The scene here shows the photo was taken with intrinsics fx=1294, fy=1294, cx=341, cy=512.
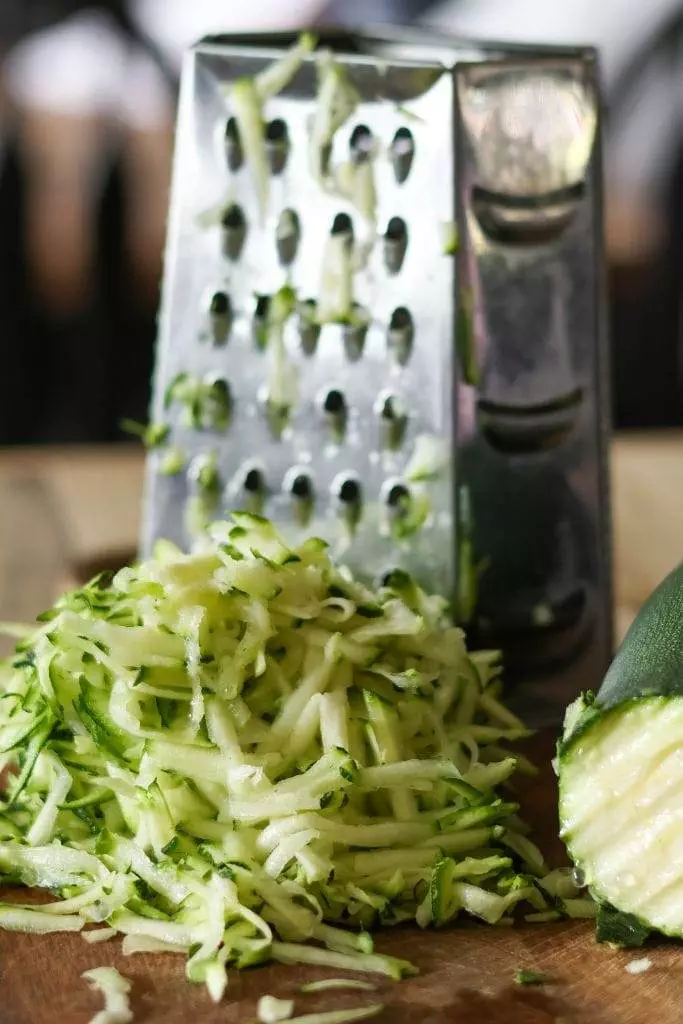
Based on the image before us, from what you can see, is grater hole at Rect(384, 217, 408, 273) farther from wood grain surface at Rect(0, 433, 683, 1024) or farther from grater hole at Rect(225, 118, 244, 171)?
wood grain surface at Rect(0, 433, 683, 1024)

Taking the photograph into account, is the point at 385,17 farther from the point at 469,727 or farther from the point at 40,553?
the point at 469,727

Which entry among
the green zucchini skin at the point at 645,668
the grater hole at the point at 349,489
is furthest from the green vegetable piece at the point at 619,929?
the grater hole at the point at 349,489

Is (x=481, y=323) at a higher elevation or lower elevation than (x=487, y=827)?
higher

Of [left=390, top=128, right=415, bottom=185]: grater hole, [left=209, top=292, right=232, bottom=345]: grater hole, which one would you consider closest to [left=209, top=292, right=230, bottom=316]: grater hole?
[left=209, top=292, right=232, bottom=345]: grater hole

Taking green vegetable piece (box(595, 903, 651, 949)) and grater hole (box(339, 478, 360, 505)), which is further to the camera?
grater hole (box(339, 478, 360, 505))

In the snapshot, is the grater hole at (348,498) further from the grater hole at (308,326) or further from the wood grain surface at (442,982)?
the wood grain surface at (442,982)

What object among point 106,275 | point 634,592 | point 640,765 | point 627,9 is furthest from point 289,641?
point 627,9
